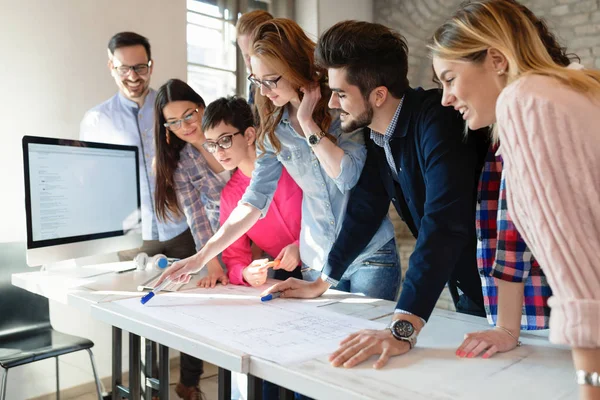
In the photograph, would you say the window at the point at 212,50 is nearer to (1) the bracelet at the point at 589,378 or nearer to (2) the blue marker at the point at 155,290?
(2) the blue marker at the point at 155,290

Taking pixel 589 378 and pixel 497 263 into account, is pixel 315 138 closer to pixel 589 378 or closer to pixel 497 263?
pixel 497 263

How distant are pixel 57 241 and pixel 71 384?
1064mm

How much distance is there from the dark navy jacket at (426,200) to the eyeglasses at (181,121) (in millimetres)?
910

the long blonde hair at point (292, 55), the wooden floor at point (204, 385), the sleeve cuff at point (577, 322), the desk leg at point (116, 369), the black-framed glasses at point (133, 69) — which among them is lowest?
the wooden floor at point (204, 385)

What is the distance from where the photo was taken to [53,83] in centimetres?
263

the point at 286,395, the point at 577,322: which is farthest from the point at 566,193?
the point at 286,395

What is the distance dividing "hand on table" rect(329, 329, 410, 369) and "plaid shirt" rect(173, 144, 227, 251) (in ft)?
4.12

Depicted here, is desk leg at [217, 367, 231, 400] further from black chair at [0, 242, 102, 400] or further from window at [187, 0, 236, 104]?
window at [187, 0, 236, 104]

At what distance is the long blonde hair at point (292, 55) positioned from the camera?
64.1 inches

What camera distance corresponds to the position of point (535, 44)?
2.90ft

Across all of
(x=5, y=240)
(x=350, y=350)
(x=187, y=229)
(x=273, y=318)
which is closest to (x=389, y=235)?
(x=273, y=318)

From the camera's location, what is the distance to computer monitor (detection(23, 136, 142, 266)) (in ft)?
6.47

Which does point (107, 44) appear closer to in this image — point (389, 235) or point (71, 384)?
point (71, 384)

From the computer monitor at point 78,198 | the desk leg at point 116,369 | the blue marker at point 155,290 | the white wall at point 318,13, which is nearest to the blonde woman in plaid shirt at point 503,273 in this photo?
the blue marker at point 155,290
